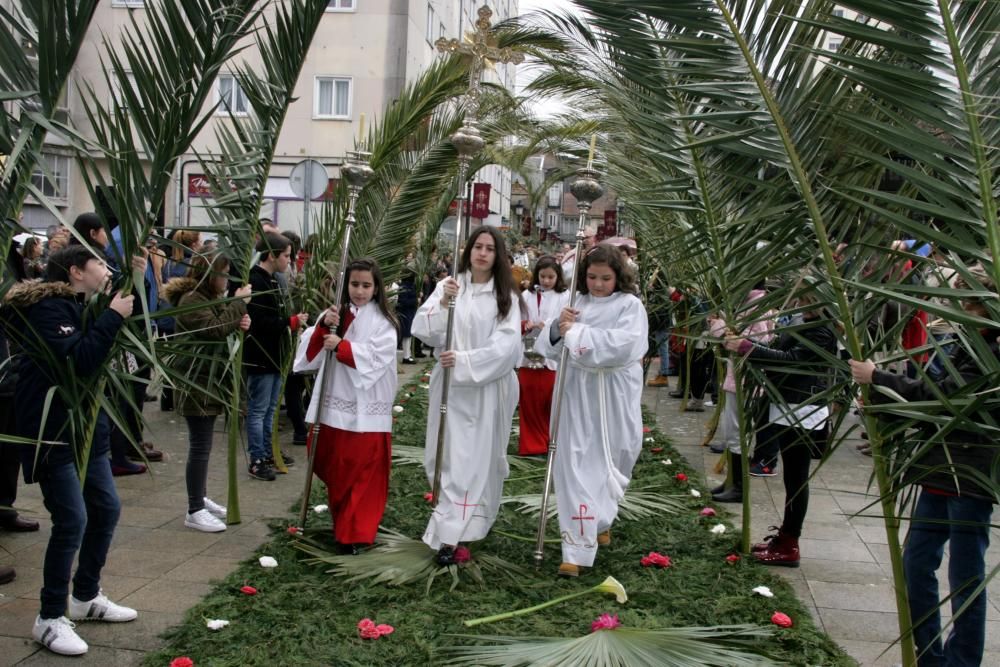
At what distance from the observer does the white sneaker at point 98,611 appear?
4.66 metres

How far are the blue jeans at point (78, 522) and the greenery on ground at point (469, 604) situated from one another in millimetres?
496

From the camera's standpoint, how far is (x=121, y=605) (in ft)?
16.4

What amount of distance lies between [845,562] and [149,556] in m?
4.28

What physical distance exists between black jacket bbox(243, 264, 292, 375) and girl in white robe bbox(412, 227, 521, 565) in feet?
7.14

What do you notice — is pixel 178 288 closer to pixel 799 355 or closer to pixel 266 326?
pixel 266 326

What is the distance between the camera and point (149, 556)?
19.2 feet

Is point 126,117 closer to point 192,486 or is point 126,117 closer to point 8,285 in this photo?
point 8,285

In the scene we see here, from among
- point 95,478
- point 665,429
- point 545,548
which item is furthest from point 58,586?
point 665,429

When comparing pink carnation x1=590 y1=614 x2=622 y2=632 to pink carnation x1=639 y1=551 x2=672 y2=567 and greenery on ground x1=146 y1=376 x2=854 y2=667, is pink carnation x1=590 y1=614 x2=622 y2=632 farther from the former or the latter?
pink carnation x1=639 y1=551 x2=672 y2=567

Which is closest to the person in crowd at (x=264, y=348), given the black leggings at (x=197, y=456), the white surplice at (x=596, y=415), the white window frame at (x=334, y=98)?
the black leggings at (x=197, y=456)

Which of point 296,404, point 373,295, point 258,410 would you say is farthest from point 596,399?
point 296,404

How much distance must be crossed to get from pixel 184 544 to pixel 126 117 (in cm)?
340

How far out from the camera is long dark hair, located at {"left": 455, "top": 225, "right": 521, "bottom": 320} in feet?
19.9

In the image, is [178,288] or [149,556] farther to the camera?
[178,288]
